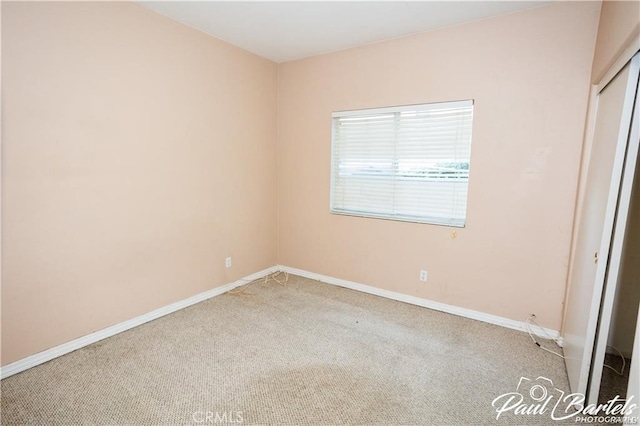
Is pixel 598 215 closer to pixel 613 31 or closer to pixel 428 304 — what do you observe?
pixel 613 31

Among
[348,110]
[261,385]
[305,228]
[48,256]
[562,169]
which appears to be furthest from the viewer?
[305,228]

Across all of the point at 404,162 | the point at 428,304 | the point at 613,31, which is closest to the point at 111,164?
the point at 404,162

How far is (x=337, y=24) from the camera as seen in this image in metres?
2.86

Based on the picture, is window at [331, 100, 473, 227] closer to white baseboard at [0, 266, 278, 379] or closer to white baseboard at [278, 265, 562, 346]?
white baseboard at [278, 265, 562, 346]

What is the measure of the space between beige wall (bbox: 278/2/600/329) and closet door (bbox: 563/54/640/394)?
0.29 metres

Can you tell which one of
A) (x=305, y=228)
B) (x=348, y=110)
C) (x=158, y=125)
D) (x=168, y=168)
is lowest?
(x=305, y=228)

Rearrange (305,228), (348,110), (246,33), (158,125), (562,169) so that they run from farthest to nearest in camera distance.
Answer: (305,228)
(348,110)
(246,33)
(158,125)
(562,169)

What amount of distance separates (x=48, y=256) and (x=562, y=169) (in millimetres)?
3915

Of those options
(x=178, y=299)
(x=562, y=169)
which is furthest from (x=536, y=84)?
(x=178, y=299)

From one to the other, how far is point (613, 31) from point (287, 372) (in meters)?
2.96

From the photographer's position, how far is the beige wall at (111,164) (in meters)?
2.04

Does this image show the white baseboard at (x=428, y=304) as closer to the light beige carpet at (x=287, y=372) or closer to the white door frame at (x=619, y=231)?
the light beige carpet at (x=287, y=372)

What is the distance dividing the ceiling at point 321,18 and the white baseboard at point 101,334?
2.64 metres

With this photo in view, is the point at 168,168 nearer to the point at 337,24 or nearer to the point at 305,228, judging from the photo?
the point at 305,228
